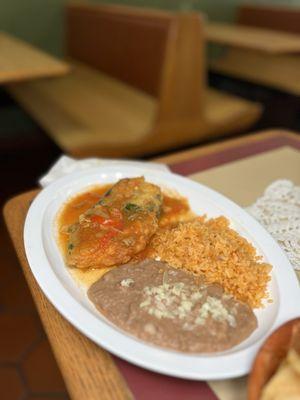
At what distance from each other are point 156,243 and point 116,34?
237 cm

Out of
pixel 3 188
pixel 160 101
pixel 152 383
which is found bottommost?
pixel 3 188

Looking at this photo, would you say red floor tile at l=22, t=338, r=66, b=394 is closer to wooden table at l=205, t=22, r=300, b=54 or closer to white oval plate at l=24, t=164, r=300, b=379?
white oval plate at l=24, t=164, r=300, b=379

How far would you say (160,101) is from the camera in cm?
255

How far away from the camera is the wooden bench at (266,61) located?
3.66 m

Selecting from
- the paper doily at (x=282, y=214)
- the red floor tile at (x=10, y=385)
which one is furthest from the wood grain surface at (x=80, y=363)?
the red floor tile at (x=10, y=385)

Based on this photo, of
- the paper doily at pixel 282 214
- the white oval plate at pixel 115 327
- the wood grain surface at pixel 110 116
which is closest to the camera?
the white oval plate at pixel 115 327

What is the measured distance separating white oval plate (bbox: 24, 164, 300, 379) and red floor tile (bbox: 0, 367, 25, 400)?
910 mm

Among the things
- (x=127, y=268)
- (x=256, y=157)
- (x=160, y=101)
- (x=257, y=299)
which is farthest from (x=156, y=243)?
(x=160, y=101)

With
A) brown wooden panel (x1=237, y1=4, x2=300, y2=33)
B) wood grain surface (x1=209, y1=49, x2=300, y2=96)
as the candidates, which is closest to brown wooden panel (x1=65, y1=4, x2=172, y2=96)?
wood grain surface (x1=209, y1=49, x2=300, y2=96)

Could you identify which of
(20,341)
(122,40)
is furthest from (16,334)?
(122,40)

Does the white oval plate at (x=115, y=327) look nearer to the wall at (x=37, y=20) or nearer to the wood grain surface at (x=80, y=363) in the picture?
the wood grain surface at (x=80, y=363)

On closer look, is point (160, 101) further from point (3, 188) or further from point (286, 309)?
point (286, 309)

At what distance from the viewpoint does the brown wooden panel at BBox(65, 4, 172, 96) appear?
2.57m

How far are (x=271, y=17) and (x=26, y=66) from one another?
9.45 ft
